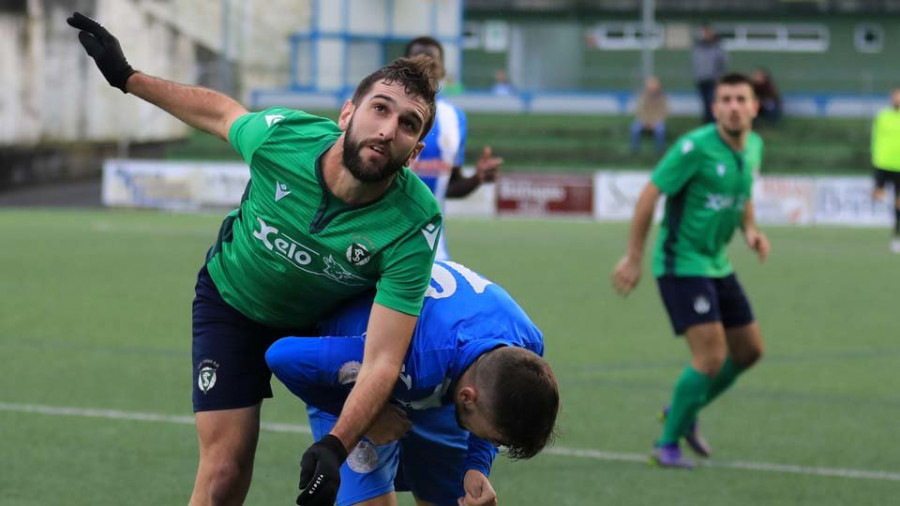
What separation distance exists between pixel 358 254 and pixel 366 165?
32 cm

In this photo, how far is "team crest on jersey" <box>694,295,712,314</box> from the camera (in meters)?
7.89

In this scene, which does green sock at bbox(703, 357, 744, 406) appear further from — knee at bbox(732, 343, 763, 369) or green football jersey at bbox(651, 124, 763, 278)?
green football jersey at bbox(651, 124, 763, 278)

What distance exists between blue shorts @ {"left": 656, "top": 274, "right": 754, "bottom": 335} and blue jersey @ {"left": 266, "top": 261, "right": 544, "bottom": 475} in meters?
3.19

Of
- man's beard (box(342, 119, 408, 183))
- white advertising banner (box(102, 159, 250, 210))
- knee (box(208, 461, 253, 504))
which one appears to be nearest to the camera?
man's beard (box(342, 119, 408, 183))

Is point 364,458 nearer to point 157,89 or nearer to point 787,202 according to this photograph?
point 157,89

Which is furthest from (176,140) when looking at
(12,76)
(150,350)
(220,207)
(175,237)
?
(150,350)

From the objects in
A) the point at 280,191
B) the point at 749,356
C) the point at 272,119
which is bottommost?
the point at 749,356

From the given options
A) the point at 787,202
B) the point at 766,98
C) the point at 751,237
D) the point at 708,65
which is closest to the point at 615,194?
the point at 787,202

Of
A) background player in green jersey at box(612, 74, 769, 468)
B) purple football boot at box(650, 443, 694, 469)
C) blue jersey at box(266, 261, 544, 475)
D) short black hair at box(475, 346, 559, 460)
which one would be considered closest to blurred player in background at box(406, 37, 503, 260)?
background player in green jersey at box(612, 74, 769, 468)

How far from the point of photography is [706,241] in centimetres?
806

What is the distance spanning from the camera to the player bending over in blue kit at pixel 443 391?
4.23 metres

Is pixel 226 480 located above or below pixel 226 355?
below

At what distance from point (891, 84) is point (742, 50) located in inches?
267

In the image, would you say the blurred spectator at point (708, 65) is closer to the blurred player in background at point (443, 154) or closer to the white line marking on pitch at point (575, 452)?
the blurred player in background at point (443, 154)
